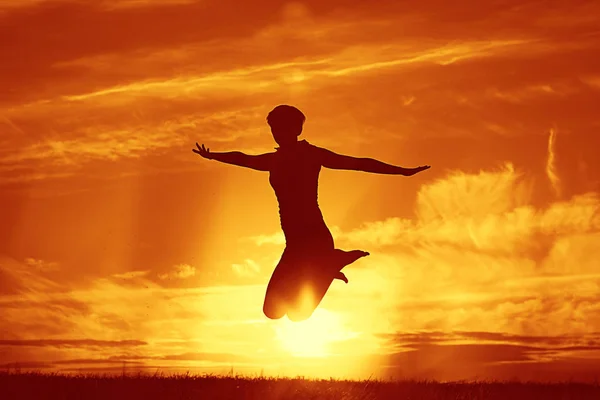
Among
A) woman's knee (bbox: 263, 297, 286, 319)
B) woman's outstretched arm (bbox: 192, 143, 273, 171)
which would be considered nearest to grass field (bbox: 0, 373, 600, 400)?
woman's knee (bbox: 263, 297, 286, 319)

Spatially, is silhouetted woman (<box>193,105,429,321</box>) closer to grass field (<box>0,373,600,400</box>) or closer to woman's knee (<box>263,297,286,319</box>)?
woman's knee (<box>263,297,286,319</box>)

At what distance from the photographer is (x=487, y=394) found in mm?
23906

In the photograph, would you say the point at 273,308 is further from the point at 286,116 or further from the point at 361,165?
the point at 286,116

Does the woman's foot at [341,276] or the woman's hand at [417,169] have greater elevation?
the woman's hand at [417,169]

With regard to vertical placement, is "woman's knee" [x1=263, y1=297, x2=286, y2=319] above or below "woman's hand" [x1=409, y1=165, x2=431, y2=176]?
below

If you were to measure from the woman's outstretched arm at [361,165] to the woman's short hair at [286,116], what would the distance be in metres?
0.67

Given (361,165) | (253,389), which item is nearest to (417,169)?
(361,165)

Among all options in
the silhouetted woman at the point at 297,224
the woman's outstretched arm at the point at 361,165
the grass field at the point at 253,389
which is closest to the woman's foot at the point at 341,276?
the silhouetted woman at the point at 297,224

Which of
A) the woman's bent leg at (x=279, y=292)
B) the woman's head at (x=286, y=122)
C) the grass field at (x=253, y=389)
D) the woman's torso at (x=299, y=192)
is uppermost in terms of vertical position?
the woman's head at (x=286, y=122)

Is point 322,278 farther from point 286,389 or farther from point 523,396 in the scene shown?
point 523,396

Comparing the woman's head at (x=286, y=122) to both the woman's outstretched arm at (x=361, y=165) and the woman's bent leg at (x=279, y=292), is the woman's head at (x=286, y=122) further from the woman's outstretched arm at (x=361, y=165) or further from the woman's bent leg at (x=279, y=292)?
the woman's bent leg at (x=279, y=292)

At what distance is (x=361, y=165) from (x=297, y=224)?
1.47 m

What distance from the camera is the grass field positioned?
22.7m

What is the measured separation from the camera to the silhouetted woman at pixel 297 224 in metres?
20.0
